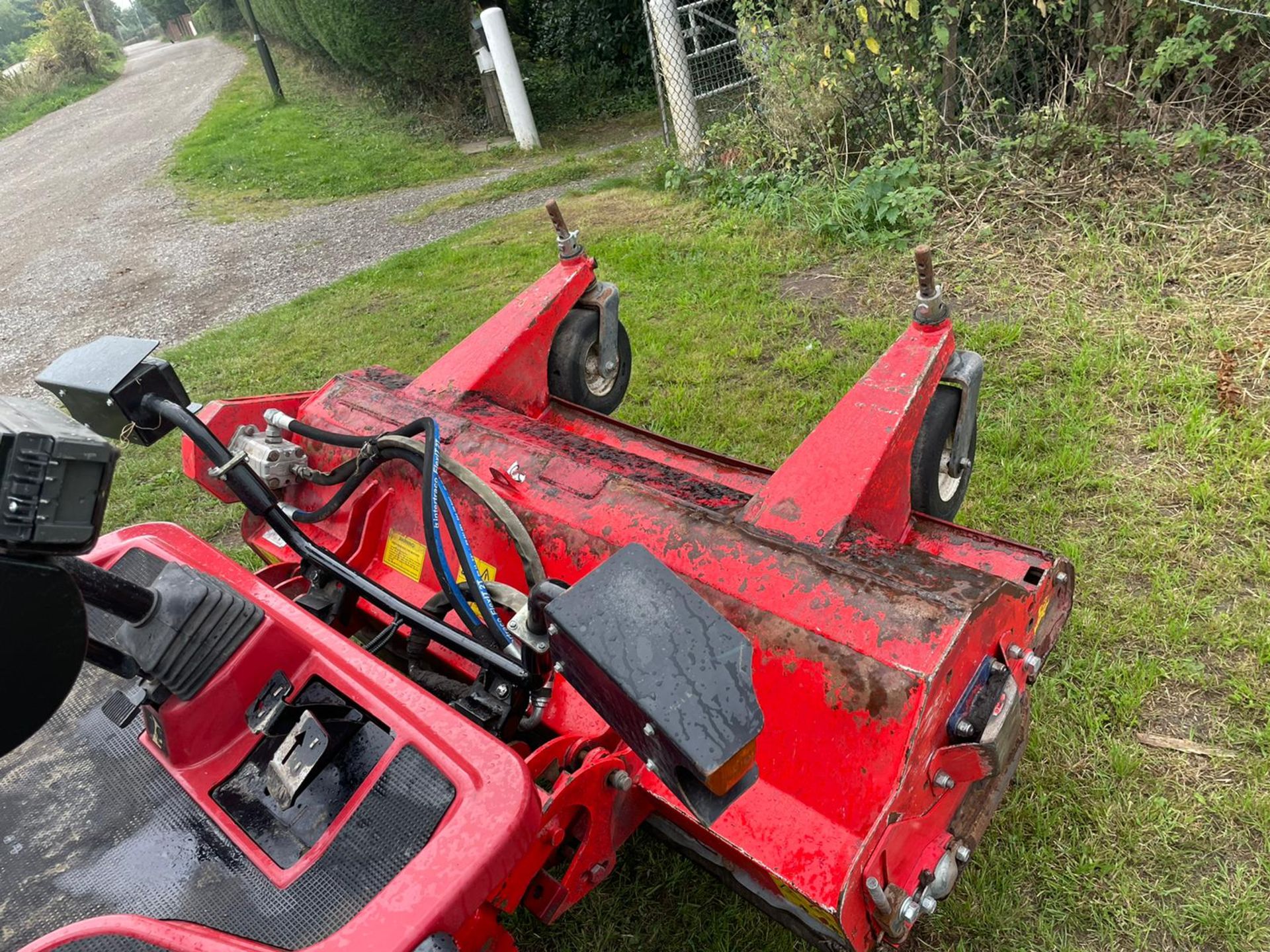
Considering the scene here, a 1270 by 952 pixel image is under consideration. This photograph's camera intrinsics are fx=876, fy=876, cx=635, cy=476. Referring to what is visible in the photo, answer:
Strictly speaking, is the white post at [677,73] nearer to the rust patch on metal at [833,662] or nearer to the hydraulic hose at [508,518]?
the hydraulic hose at [508,518]

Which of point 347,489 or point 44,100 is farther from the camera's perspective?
point 44,100

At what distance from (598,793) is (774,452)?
86.1 inches

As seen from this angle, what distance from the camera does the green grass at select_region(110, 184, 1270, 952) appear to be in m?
2.08

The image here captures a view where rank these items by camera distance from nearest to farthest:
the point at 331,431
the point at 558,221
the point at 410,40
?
1. the point at 331,431
2. the point at 558,221
3. the point at 410,40

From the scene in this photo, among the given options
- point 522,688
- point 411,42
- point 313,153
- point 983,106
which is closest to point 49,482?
point 522,688

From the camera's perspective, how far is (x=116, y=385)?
2154 millimetres

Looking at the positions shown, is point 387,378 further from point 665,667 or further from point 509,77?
point 509,77

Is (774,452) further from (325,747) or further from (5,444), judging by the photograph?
(5,444)

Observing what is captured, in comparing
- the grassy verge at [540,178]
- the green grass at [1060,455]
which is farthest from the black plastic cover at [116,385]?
the grassy verge at [540,178]

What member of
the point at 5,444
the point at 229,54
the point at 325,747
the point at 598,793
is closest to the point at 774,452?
the point at 598,793

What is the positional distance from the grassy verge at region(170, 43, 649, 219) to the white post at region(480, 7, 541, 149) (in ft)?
0.77

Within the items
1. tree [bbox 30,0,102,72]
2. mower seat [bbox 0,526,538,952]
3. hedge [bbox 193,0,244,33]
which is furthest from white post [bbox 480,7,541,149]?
hedge [bbox 193,0,244,33]

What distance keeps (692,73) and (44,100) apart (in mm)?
23174

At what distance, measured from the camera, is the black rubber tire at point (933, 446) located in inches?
95.1
